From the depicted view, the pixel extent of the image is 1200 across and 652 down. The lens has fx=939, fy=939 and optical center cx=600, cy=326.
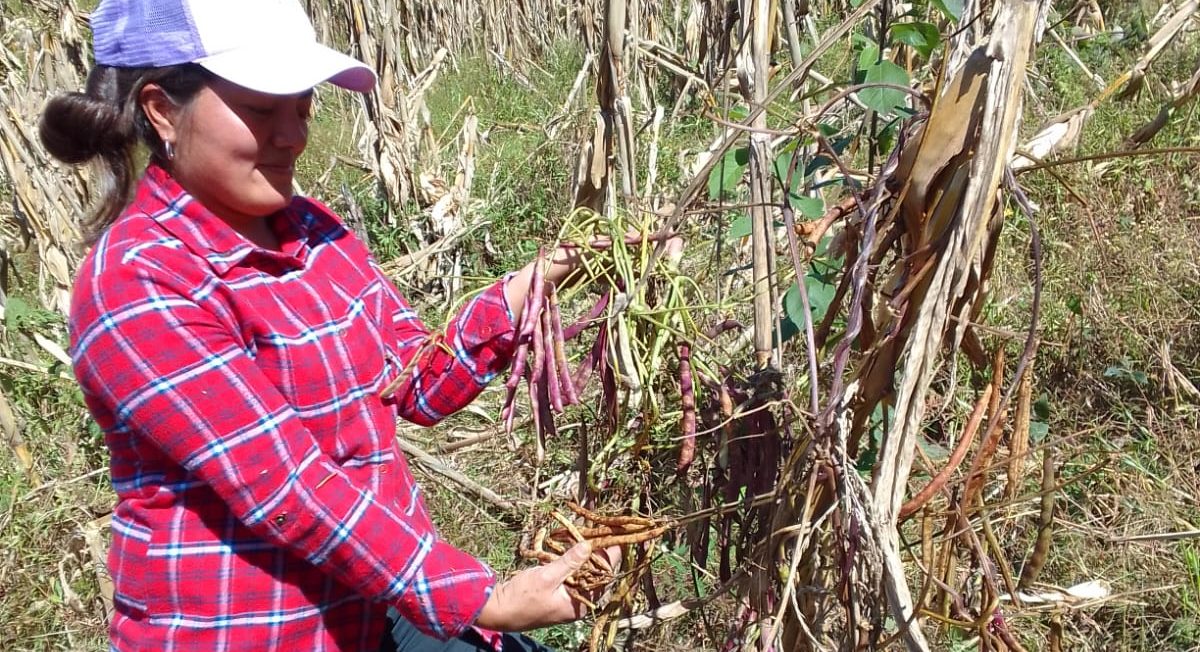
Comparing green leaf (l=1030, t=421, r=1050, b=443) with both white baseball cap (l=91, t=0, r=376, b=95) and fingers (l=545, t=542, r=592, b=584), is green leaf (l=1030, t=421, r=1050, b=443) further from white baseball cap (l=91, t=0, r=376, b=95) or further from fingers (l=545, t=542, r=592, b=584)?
white baseball cap (l=91, t=0, r=376, b=95)

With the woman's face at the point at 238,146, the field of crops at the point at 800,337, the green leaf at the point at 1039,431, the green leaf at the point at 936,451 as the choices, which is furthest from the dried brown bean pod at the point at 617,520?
the green leaf at the point at 1039,431

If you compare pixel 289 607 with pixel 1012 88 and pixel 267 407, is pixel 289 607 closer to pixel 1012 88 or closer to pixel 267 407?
pixel 267 407

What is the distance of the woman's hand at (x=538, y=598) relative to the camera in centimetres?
105

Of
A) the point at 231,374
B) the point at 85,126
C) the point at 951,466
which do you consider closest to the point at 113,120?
the point at 85,126

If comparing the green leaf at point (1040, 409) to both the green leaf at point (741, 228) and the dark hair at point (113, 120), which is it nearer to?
the green leaf at point (741, 228)

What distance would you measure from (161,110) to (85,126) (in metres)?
0.12

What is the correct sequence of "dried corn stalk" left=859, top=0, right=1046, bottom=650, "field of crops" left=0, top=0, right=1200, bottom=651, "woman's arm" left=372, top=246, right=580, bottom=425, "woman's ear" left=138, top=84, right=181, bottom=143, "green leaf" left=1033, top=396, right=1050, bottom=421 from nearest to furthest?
1. "dried corn stalk" left=859, top=0, right=1046, bottom=650
2. "field of crops" left=0, top=0, right=1200, bottom=651
3. "woman's ear" left=138, top=84, right=181, bottom=143
4. "woman's arm" left=372, top=246, right=580, bottom=425
5. "green leaf" left=1033, top=396, right=1050, bottom=421

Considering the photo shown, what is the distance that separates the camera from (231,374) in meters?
0.97

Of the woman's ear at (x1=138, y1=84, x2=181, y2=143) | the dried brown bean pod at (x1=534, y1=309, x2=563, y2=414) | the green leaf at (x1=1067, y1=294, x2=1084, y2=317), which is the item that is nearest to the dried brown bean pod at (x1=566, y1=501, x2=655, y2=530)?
the dried brown bean pod at (x1=534, y1=309, x2=563, y2=414)

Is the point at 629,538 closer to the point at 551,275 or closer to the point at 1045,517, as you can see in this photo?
the point at 551,275

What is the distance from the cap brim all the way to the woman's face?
0.07 ft

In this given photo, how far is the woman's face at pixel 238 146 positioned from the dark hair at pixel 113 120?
3 centimetres

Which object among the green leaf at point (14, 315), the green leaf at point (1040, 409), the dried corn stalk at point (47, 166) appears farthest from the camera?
the green leaf at point (14, 315)

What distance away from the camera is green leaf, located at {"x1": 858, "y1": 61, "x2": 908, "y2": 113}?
1061mm
